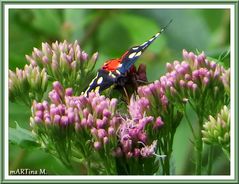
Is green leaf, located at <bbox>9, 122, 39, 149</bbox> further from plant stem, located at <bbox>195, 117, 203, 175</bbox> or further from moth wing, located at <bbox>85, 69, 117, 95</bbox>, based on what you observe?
plant stem, located at <bbox>195, 117, 203, 175</bbox>

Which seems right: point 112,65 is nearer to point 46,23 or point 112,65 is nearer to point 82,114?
point 82,114

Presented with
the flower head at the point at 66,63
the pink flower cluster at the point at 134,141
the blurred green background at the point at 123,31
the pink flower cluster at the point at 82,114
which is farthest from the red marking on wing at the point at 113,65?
the blurred green background at the point at 123,31

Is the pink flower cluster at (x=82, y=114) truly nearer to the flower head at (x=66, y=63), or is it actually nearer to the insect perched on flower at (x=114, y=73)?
the insect perched on flower at (x=114, y=73)

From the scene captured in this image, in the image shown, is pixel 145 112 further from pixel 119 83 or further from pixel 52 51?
pixel 52 51

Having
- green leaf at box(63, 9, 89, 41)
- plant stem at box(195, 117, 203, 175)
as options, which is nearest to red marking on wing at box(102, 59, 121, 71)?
plant stem at box(195, 117, 203, 175)

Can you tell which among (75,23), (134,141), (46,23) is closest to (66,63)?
(134,141)
